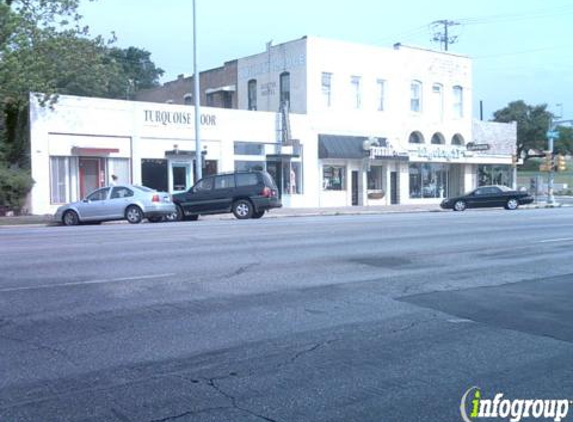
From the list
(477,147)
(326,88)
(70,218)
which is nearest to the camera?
(70,218)

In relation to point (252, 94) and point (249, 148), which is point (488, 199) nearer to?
point (249, 148)

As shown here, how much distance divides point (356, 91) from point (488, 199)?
Answer: 944 centimetres

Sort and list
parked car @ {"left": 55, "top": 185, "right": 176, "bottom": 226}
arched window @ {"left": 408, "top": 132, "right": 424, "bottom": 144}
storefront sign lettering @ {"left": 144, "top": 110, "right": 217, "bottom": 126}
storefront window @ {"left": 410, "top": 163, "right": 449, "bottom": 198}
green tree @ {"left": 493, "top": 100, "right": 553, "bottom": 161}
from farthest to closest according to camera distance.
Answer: green tree @ {"left": 493, "top": 100, "right": 553, "bottom": 161}
storefront window @ {"left": 410, "top": 163, "right": 449, "bottom": 198}
arched window @ {"left": 408, "top": 132, "right": 424, "bottom": 144}
storefront sign lettering @ {"left": 144, "top": 110, "right": 217, "bottom": 126}
parked car @ {"left": 55, "top": 185, "right": 176, "bottom": 226}

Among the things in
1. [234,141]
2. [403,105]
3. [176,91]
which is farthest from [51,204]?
[403,105]

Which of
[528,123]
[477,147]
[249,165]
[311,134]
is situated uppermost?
[528,123]

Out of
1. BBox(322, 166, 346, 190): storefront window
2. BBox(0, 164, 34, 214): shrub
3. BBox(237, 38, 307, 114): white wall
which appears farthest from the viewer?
BBox(322, 166, 346, 190): storefront window

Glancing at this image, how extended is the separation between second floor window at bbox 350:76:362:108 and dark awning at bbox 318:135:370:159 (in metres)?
1.93

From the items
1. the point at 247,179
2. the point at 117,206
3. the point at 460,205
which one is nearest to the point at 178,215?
the point at 117,206

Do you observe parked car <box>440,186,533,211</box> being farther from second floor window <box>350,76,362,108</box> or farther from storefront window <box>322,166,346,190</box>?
second floor window <box>350,76,362,108</box>

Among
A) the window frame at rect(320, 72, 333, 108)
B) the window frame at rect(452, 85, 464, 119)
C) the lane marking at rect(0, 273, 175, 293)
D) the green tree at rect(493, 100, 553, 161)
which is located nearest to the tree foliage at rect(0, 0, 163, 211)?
the window frame at rect(320, 72, 333, 108)

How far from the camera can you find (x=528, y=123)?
82000mm

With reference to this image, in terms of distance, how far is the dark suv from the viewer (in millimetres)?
24688

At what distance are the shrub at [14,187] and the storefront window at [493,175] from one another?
31.2 m

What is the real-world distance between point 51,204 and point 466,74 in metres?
28.5
